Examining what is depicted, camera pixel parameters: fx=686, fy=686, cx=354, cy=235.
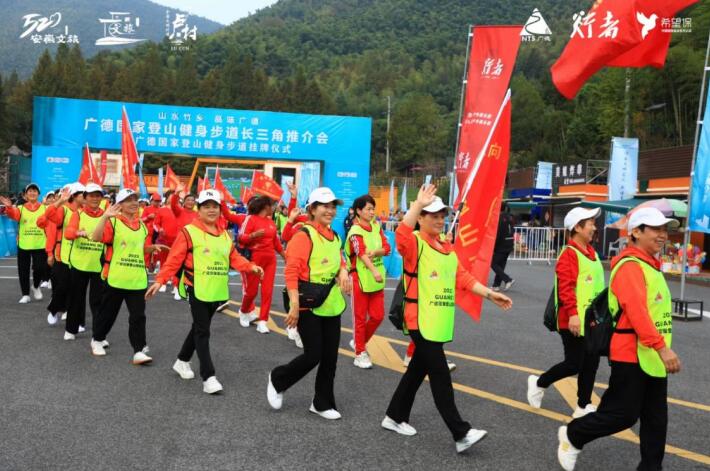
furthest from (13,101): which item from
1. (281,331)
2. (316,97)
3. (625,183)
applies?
(281,331)

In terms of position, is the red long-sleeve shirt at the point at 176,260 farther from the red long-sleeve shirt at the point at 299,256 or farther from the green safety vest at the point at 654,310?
the green safety vest at the point at 654,310

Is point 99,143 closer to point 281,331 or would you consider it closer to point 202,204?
point 281,331

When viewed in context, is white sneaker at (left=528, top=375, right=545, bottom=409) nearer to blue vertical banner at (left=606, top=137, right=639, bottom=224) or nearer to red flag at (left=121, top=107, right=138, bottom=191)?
red flag at (left=121, top=107, right=138, bottom=191)

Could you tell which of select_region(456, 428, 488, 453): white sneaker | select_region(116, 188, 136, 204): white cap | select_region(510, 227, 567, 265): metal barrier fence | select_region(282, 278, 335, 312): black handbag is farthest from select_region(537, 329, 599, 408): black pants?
select_region(510, 227, 567, 265): metal barrier fence

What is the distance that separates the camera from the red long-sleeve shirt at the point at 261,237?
822 centimetres

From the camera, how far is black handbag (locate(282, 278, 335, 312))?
5.01 meters

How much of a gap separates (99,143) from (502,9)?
109 meters

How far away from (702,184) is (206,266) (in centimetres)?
781

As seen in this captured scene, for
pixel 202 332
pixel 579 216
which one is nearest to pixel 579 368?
pixel 579 216

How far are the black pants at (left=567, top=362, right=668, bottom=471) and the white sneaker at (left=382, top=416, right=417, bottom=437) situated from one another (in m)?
1.20

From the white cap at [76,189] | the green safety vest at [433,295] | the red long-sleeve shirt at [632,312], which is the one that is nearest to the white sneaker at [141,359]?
the white cap at [76,189]

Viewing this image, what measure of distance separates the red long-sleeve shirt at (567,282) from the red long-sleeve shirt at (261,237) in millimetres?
3860

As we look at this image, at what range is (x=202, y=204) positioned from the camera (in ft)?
18.7

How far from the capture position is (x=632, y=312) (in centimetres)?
371
